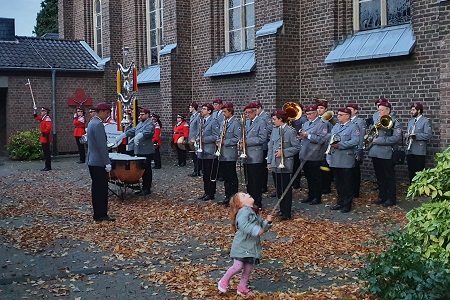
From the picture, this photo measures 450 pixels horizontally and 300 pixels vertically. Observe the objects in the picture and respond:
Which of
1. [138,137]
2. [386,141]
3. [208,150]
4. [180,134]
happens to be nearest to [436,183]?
[386,141]

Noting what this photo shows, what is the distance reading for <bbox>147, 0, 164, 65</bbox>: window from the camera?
24.1 m

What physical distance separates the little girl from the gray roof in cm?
2076

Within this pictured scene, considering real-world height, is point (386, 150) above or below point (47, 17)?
below

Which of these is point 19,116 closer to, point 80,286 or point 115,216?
point 115,216

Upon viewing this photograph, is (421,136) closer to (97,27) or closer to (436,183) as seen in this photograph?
(436,183)

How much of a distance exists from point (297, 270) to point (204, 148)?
5.88 meters

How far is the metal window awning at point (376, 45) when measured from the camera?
42.7 feet

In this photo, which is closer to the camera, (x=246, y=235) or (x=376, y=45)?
(x=246, y=235)

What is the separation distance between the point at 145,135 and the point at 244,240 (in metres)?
7.89

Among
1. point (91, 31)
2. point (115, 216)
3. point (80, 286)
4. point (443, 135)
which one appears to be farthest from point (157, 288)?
point (91, 31)

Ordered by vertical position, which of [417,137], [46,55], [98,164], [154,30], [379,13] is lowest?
[98,164]

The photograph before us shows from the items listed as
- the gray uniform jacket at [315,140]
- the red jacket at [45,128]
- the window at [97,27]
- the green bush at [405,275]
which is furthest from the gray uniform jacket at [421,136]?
the window at [97,27]

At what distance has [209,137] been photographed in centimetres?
1273

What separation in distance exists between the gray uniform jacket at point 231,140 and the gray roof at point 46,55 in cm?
1581
